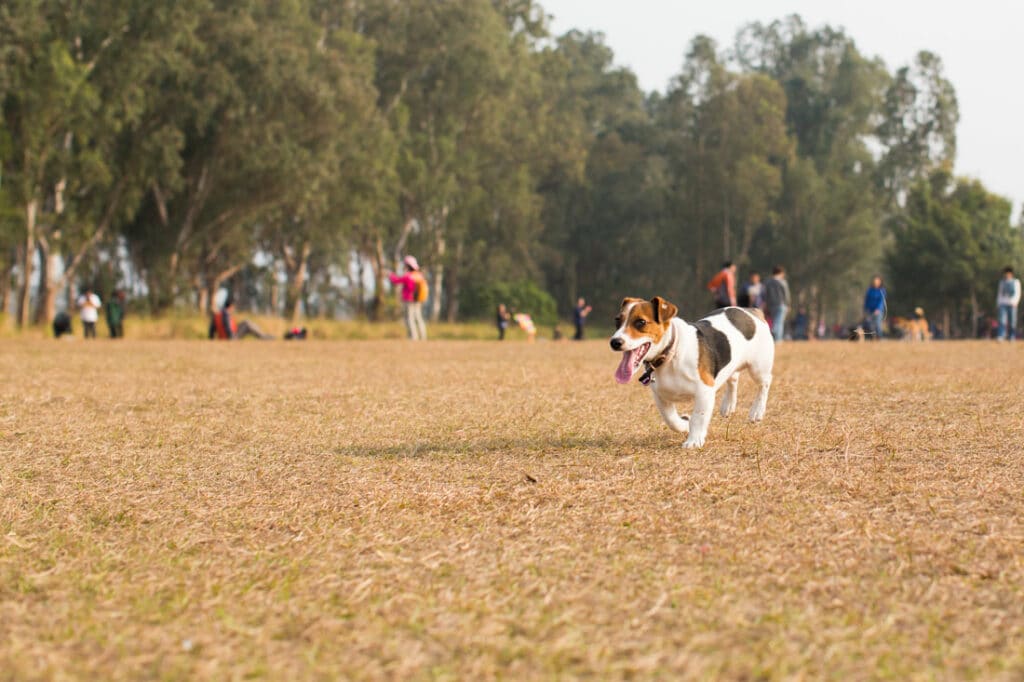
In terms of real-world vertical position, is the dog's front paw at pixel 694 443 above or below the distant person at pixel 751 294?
below

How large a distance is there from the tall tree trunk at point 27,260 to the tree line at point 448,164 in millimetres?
104

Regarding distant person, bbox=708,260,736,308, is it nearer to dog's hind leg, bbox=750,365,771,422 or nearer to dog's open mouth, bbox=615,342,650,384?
dog's hind leg, bbox=750,365,771,422

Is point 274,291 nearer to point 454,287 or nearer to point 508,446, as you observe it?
point 454,287

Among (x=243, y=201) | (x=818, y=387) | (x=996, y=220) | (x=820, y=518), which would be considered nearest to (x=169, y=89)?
(x=243, y=201)

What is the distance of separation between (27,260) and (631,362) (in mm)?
31824

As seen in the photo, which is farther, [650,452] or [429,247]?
[429,247]

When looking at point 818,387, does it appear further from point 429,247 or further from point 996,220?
point 996,220

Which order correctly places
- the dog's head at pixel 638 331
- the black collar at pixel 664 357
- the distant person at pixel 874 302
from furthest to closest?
the distant person at pixel 874 302 < the black collar at pixel 664 357 < the dog's head at pixel 638 331

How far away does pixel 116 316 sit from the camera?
30.7 metres

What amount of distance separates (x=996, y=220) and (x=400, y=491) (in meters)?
65.2

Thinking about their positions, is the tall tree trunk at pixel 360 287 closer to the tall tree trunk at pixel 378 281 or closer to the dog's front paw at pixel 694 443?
the tall tree trunk at pixel 378 281

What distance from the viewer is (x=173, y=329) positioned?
32.6m

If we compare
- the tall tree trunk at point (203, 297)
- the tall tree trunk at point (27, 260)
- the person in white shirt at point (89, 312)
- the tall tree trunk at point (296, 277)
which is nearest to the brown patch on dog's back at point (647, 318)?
the person in white shirt at point (89, 312)

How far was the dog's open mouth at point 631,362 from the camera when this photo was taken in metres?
5.72
